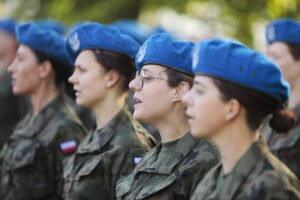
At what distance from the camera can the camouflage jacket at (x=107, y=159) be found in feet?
20.5

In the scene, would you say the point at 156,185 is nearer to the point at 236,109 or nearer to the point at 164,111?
the point at 164,111

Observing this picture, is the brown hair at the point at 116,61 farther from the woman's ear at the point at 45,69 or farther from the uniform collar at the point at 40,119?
the woman's ear at the point at 45,69

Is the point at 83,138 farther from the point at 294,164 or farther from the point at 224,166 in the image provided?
the point at 224,166

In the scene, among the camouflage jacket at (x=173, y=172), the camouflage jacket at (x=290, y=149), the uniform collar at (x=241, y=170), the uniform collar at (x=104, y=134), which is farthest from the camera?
the camouflage jacket at (x=290, y=149)

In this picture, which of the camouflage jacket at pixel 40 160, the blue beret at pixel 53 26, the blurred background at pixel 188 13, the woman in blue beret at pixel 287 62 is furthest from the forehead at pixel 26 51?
the blurred background at pixel 188 13

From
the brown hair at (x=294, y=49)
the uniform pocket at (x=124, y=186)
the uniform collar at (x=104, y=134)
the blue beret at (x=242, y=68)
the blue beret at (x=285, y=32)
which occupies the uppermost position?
the blue beret at (x=242, y=68)

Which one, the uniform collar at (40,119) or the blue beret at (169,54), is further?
the uniform collar at (40,119)

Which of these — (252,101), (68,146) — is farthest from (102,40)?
(252,101)

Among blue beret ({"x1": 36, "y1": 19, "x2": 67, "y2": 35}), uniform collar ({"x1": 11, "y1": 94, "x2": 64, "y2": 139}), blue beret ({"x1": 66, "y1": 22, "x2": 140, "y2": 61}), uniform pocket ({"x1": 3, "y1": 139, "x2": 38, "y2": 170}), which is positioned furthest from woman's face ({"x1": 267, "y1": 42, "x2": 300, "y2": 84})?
blue beret ({"x1": 36, "y1": 19, "x2": 67, "y2": 35})

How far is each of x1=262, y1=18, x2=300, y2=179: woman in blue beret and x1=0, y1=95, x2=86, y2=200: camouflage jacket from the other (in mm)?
1658

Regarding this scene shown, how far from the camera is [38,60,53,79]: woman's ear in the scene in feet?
25.9

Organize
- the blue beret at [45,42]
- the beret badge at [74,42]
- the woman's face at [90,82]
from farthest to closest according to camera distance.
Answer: the blue beret at [45,42] → the beret badge at [74,42] → the woman's face at [90,82]

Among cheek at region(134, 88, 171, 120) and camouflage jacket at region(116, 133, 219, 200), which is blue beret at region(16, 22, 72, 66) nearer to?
cheek at region(134, 88, 171, 120)

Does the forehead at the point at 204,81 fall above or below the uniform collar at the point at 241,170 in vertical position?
above
